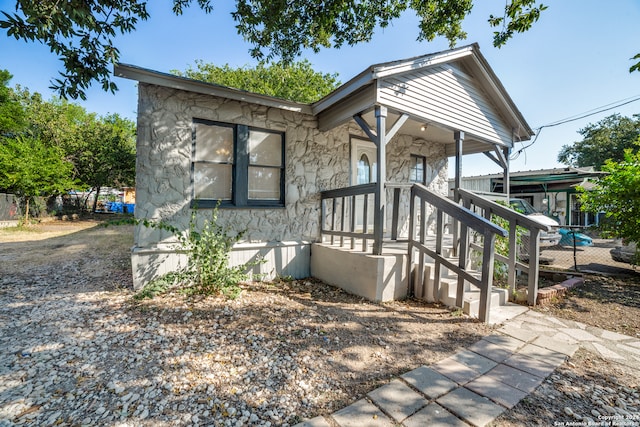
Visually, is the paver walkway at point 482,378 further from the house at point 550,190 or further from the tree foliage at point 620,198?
the house at point 550,190

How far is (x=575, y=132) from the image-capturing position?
26312mm

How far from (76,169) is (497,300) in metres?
21.6

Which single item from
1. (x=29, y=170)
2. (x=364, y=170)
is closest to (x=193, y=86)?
(x=364, y=170)

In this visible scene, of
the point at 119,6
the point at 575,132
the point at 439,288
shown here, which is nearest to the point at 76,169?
the point at 119,6

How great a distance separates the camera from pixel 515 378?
2143mm

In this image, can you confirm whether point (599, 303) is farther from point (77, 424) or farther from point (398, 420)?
point (77, 424)

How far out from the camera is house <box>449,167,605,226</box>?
1235 centimetres

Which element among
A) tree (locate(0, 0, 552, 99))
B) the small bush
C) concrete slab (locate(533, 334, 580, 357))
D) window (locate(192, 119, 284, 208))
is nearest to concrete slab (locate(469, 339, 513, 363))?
concrete slab (locate(533, 334, 580, 357))

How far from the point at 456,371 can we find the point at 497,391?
0.99 ft

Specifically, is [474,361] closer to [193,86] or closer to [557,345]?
[557,345]

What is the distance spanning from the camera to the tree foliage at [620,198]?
16.3 ft

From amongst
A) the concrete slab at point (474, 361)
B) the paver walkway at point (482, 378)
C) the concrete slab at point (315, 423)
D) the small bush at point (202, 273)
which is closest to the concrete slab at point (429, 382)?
the paver walkway at point (482, 378)

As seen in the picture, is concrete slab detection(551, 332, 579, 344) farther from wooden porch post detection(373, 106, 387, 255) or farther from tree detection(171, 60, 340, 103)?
tree detection(171, 60, 340, 103)

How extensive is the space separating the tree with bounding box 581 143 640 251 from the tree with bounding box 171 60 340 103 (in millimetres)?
14425
